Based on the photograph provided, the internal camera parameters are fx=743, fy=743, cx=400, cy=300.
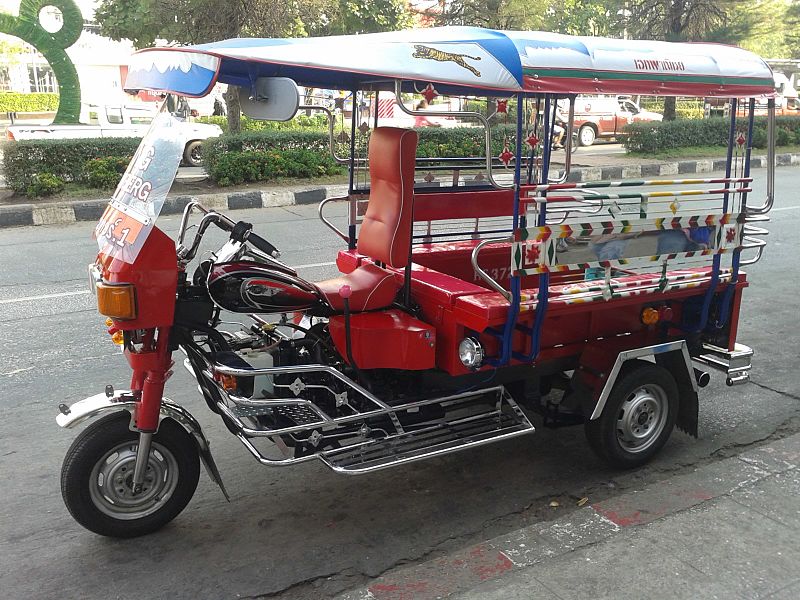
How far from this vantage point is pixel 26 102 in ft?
106

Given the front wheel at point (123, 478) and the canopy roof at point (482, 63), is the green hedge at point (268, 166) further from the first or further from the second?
the front wheel at point (123, 478)

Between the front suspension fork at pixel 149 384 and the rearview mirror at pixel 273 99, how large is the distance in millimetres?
1076

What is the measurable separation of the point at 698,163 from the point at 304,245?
482 inches

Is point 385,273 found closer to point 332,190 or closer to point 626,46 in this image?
point 626,46

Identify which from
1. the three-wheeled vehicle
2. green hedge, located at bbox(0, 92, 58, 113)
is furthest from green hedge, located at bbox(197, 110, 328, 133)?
green hedge, located at bbox(0, 92, 58, 113)

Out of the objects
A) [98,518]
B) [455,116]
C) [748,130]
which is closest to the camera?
[98,518]

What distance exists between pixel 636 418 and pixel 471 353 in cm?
103

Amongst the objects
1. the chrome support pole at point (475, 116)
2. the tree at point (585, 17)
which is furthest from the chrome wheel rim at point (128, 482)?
the tree at point (585, 17)

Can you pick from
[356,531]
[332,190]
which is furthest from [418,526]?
[332,190]

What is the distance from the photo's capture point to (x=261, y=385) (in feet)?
10.5

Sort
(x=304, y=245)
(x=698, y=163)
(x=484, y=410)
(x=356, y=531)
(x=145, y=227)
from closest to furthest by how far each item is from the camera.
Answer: (x=145, y=227) → (x=356, y=531) → (x=484, y=410) → (x=304, y=245) → (x=698, y=163)

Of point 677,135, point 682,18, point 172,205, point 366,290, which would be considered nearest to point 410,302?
point 366,290

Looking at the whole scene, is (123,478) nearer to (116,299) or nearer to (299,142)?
(116,299)

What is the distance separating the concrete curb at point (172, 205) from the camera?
407 inches
